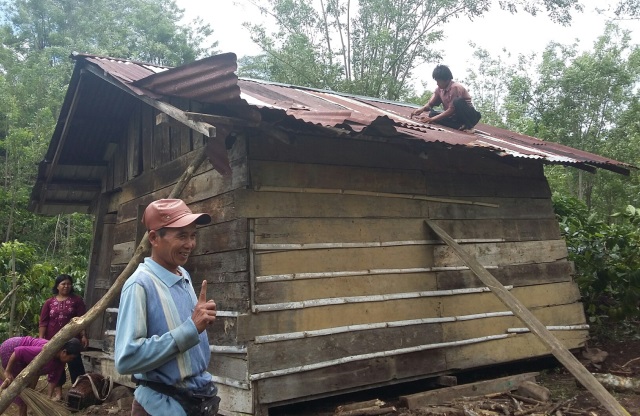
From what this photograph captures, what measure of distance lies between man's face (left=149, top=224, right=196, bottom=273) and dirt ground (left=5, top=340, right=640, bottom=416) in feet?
9.61

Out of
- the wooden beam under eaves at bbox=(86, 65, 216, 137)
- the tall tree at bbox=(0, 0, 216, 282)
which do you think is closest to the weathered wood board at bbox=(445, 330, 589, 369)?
the wooden beam under eaves at bbox=(86, 65, 216, 137)

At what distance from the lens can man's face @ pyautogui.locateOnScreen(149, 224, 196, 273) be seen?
2217 mm

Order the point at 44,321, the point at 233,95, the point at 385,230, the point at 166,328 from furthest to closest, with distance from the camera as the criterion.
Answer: the point at 44,321, the point at 385,230, the point at 233,95, the point at 166,328

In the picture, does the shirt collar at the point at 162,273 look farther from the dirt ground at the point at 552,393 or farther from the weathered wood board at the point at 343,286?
the dirt ground at the point at 552,393

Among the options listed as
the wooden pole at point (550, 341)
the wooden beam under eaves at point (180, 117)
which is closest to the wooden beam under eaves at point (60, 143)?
the wooden beam under eaves at point (180, 117)

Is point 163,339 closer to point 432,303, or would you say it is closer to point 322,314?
point 322,314

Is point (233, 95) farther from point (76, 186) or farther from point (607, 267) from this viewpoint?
point (607, 267)

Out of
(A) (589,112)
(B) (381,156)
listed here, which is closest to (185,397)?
(B) (381,156)

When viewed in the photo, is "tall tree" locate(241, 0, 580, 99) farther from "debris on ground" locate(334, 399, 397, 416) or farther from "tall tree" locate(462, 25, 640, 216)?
"debris on ground" locate(334, 399, 397, 416)

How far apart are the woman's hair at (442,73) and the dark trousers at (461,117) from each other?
336 millimetres

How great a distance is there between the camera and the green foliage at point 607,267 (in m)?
7.66

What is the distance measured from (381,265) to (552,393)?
6.84 ft

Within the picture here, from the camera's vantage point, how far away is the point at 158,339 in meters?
2.00

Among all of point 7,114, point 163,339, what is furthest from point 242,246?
point 7,114
